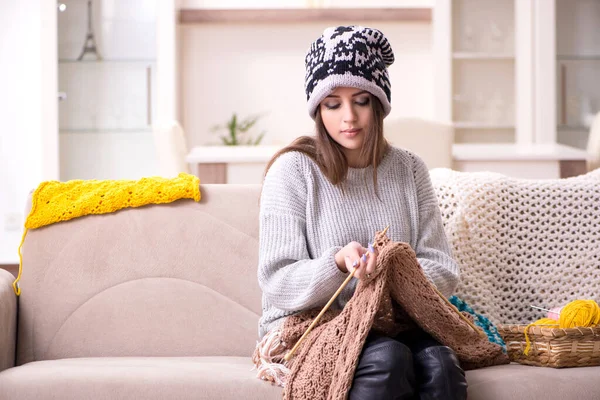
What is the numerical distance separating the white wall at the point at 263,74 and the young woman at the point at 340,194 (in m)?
2.95

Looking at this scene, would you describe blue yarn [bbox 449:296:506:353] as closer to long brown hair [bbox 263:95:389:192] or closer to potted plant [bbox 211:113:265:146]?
long brown hair [bbox 263:95:389:192]

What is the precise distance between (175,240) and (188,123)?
2872 millimetres

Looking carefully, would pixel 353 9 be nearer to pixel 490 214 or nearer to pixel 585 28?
pixel 585 28

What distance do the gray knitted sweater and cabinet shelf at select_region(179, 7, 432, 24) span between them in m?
2.84

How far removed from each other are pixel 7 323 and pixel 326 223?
31.7 inches

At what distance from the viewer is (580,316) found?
184 centimetres

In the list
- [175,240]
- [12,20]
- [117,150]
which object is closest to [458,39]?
[117,150]

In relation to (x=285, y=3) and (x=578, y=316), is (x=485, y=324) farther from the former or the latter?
(x=285, y=3)

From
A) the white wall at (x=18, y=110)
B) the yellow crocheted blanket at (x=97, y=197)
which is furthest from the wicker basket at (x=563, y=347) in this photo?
the white wall at (x=18, y=110)

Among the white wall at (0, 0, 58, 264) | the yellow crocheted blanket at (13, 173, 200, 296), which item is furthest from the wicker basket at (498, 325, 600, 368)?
the white wall at (0, 0, 58, 264)

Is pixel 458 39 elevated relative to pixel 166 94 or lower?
elevated

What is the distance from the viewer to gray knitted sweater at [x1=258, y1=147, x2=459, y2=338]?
5.75 feet

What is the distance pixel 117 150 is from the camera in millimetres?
4621

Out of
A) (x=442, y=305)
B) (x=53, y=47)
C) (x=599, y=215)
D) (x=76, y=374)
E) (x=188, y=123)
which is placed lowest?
(x=76, y=374)
